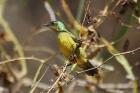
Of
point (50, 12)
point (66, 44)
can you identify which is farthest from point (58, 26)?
point (50, 12)

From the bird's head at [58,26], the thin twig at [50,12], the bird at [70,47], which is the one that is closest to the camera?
the bird at [70,47]

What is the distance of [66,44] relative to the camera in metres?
2.35

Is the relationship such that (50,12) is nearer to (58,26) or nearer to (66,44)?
(58,26)

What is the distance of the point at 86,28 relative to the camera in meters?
2.48

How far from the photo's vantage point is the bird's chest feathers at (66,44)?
7.61 ft

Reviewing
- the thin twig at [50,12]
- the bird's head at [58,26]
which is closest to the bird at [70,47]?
the bird's head at [58,26]

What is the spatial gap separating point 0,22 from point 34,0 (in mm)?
2034

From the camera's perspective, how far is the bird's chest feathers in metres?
2.32

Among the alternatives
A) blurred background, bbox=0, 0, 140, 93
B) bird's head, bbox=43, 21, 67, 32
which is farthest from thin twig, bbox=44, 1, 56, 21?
bird's head, bbox=43, 21, 67, 32

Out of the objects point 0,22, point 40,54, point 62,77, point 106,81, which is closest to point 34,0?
point 40,54

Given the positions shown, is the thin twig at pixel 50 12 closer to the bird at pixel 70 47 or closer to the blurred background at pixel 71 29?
the blurred background at pixel 71 29

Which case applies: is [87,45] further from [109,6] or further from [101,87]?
[101,87]

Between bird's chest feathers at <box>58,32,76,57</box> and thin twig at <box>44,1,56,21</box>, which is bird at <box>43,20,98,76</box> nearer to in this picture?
bird's chest feathers at <box>58,32,76,57</box>

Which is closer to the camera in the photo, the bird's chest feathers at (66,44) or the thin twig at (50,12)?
the bird's chest feathers at (66,44)
